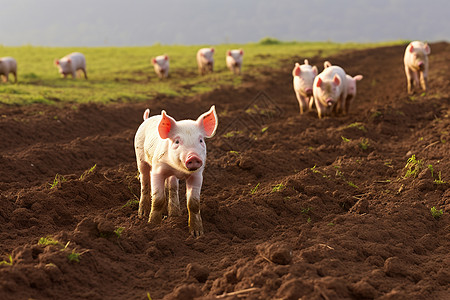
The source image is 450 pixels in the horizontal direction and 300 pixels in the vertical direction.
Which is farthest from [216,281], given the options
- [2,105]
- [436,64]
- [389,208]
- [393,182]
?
[436,64]

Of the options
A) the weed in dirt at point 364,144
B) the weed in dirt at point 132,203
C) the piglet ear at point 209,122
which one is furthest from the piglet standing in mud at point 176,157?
the weed in dirt at point 364,144

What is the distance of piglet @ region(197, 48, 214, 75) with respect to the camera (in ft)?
70.0

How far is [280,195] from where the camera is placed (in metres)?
6.82

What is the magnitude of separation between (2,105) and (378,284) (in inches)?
408

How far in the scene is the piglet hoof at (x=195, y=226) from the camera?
5.80 meters

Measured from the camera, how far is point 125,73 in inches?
845

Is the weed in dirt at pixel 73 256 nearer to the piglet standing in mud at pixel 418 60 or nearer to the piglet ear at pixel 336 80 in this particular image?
the piglet ear at pixel 336 80

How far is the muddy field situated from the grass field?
96.6 inches

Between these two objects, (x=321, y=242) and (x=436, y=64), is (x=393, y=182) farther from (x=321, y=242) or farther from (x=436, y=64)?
(x=436, y=64)

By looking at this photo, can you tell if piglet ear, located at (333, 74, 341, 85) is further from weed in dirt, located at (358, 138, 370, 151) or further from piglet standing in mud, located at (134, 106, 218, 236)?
piglet standing in mud, located at (134, 106, 218, 236)

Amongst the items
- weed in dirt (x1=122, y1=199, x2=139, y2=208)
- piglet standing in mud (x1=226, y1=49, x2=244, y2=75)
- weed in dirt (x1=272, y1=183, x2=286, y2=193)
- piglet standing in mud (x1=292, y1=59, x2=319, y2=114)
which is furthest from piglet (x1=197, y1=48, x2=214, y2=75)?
weed in dirt (x1=122, y1=199, x2=139, y2=208)

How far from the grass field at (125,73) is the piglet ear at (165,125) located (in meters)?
8.47

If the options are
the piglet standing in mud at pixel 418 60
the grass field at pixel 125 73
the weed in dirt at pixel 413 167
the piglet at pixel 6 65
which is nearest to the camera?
the weed in dirt at pixel 413 167

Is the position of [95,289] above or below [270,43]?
below
